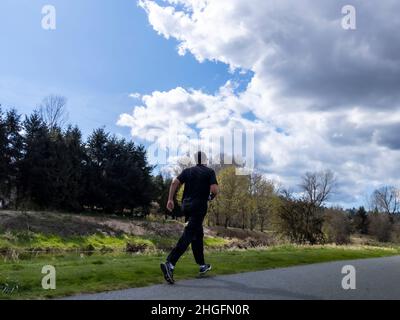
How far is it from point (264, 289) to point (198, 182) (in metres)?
2.38

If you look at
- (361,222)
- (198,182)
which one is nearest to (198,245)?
(198,182)

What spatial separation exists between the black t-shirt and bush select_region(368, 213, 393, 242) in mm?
87352

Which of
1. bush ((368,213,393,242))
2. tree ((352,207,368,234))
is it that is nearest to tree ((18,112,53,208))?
bush ((368,213,393,242))

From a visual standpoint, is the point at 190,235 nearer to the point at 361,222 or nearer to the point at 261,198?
the point at 261,198

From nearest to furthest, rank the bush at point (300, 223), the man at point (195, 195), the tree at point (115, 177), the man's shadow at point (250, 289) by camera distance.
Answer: the man's shadow at point (250, 289)
the man at point (195, 195)
the bush at point (300, 223)
the tree at point (115, 177)

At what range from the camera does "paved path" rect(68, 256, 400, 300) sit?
7.42 m

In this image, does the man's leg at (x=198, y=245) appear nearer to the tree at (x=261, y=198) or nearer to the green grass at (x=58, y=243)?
the green grass at (x=58, y=243)

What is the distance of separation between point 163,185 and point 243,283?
71.8 metres

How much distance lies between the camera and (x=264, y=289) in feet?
27.0

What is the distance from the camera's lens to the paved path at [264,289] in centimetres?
742

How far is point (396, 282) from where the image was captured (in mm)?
10141

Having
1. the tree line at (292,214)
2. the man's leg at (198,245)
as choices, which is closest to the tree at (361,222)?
the tree line at (292,214)

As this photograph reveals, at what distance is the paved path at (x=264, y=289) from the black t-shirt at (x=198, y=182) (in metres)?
1.60
